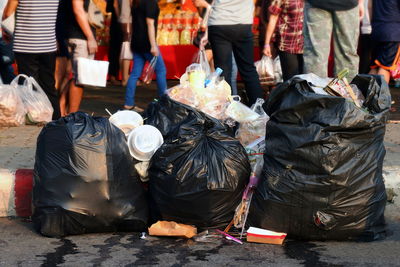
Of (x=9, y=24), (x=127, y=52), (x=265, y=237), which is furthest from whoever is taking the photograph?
(x=127, y=52)

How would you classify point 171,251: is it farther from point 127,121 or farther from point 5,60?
point 5,60

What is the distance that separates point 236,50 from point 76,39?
1.46m

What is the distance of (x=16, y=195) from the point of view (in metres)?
5.26

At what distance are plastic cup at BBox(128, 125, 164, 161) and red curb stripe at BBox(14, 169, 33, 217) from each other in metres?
0.73

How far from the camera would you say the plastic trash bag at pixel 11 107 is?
23.9 feet

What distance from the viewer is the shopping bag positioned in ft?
24.4

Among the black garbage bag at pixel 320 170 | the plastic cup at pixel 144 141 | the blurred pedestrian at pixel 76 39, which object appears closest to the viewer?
the black garbage bag at pixel 320 170

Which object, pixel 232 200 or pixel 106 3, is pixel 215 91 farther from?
→ pixel 106 3

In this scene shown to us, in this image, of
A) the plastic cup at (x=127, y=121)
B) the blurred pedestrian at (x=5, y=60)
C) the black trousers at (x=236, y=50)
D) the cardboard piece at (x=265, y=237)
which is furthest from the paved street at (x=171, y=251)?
the blurred pedestrian at (x=5, y=60)

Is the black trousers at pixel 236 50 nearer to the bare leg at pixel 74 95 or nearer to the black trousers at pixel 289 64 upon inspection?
the black trousers at pixel 289 64

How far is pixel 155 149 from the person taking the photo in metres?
5.04

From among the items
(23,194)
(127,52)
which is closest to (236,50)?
(127,52)

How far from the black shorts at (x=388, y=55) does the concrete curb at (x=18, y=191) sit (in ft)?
6.90

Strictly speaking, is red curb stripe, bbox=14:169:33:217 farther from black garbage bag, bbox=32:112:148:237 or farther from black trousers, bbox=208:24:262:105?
black trousers, bbox=208:24:262:105
